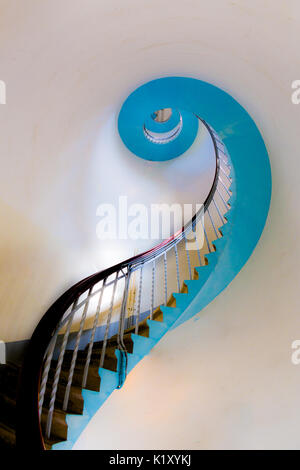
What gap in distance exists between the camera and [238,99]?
95.3 inches

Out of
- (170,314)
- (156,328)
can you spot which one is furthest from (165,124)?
(156,328)

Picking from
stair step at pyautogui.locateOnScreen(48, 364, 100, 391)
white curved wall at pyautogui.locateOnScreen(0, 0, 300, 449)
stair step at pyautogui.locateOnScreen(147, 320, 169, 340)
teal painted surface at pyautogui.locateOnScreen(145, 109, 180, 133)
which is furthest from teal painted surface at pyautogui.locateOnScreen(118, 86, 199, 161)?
stair step at pyautogui.locateOnScreen(48, 364, 100, 391)

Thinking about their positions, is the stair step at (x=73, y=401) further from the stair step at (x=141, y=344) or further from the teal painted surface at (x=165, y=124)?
the teal painted surface at (x=165, y=124)

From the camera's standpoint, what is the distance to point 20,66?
6.15 ft

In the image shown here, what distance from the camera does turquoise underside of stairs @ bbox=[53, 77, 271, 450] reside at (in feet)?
8.16

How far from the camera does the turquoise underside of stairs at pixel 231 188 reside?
2488mm

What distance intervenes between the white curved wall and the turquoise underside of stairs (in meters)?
0.11

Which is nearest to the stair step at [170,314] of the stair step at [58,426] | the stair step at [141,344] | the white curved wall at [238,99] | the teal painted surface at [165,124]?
the stair step at [141,344]

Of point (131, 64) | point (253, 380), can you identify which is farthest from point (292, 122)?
point (253, 380)

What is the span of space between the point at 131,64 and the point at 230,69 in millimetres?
887

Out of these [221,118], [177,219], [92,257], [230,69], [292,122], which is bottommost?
[92,257]

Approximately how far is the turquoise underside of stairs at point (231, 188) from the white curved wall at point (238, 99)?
11 centimetres
